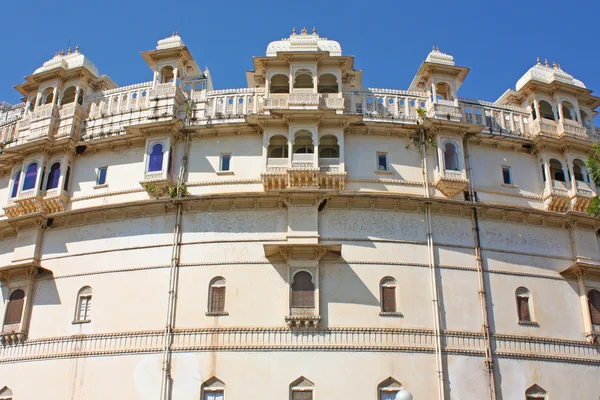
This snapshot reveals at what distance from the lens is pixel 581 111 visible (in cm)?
2883

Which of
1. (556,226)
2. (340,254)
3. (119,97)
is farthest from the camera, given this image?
(119,97)

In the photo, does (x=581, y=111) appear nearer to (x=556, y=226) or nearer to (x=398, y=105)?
(x=556, y=226)

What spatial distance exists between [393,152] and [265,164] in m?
4.99

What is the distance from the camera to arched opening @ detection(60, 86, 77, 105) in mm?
28497

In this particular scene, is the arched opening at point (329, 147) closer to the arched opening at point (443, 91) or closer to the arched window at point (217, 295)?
the arched opening at point (443, 91)

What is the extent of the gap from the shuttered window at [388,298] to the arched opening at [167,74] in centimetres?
1221

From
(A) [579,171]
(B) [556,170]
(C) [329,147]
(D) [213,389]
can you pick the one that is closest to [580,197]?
(A) [579,171]

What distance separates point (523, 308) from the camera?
24312 mm

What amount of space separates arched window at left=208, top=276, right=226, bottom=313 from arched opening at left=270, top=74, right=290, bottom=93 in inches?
315

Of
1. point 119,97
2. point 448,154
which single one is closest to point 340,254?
point 448,154

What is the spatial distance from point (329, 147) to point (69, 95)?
458 inches

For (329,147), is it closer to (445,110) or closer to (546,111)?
(445,110)

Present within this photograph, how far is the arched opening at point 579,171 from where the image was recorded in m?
27.0

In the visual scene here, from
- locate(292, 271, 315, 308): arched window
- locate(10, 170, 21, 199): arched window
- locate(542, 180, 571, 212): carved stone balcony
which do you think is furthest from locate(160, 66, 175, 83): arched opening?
locate(542, 180, 571, 212): carved stone balcony
